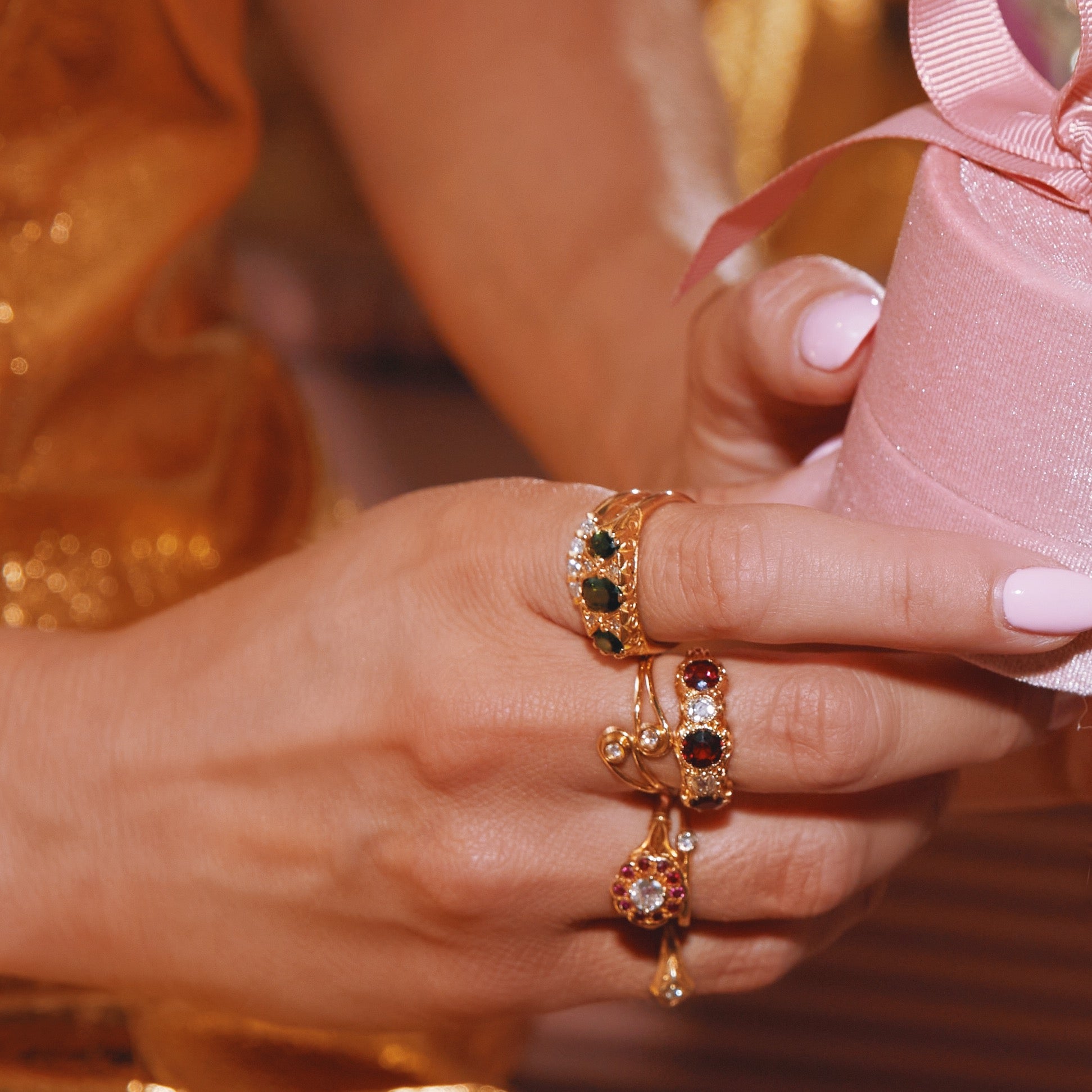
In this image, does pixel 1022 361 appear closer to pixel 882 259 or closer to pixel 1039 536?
pixel 1039 536

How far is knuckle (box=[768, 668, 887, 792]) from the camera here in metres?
0.40

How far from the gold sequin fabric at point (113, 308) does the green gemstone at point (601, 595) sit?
0.43 metres

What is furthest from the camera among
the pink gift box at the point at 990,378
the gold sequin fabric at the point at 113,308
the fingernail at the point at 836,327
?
the gold sequin fabric at the point at 113,308

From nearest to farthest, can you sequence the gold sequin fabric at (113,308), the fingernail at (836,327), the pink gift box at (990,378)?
the pink gift box at (990,378) < the fingernail at (836,327) < the gold sequin fabric at (113,308)

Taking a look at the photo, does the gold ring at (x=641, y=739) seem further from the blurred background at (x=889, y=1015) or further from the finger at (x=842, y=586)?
the blurred background at (x=889, y=1015)

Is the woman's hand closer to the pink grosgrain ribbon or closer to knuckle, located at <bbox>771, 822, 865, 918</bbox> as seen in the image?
knuckle, located at <bbox>771, 822, 865, 918</bbox>

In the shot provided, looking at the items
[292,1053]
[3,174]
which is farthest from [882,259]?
[292,1053]

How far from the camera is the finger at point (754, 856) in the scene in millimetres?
444

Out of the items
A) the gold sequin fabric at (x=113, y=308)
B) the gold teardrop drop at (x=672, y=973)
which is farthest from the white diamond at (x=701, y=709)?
the gold sequin fabric at (x=113, y=308)

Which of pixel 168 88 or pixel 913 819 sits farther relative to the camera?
pixel 168 88

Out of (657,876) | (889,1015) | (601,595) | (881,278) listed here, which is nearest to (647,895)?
(657,876)

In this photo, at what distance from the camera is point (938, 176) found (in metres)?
0.38

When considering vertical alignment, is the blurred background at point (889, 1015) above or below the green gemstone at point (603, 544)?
below

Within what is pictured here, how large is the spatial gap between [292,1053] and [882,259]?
1384 millimetres
